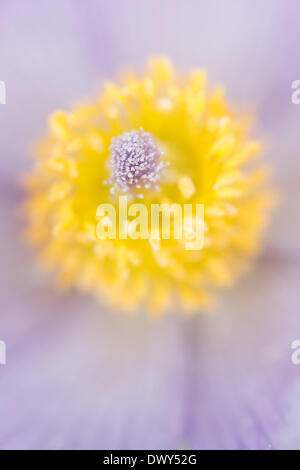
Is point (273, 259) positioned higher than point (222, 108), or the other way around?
point (222, 108)

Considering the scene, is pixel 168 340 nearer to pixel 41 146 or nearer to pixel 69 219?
pixel 69 219

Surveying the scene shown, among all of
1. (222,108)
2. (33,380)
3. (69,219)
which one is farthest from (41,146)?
(33,380)
